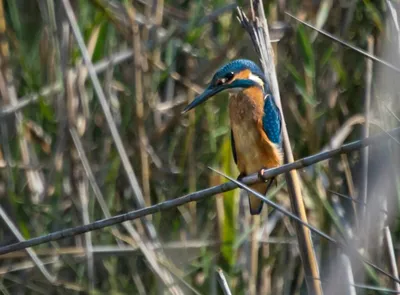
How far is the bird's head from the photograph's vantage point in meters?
2.27

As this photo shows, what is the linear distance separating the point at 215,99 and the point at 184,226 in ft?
1.48

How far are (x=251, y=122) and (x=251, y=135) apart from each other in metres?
0.04

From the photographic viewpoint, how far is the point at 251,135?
241cm

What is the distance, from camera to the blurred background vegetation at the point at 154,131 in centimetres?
270

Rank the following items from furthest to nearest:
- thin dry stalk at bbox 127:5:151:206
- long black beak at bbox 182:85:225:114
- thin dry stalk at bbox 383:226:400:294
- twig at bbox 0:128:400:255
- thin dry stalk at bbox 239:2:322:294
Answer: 1. thin dry stalk at bbox 127:5:151:206
2. long black beak at bbox 182:85:225:114
3. thin dry stalk at bbox 383:226:400:294
4. thin dry stalk at bbox 239:2:322:294
5. twig at bbox 0:128:400:255

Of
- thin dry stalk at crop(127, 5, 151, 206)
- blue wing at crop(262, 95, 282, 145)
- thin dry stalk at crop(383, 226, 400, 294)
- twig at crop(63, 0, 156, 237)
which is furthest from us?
thin dry stalk at crop(127, 5, 151, 206)

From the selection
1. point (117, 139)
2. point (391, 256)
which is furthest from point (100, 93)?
point (391, 256)

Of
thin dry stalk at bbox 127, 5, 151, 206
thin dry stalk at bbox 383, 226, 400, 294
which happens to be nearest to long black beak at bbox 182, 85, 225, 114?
thin dry stalk at bbox 127, 5, 151, 206

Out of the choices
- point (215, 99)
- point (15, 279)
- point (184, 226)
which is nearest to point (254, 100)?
→ point (215, 99)

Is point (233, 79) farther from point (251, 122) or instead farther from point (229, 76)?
point (251, 122)

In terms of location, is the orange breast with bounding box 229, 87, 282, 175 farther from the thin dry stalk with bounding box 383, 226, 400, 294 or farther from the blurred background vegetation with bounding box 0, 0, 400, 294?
the thin dry stalk with bounding box 383, 226, 400, 294

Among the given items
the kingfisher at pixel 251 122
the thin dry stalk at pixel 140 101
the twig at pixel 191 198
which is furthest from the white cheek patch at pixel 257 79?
the twig at pixel 191 198

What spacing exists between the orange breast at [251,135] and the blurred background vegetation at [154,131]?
16 centimetres

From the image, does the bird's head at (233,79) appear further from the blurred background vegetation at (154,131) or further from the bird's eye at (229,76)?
the blurred background vegetation at (154,131)
